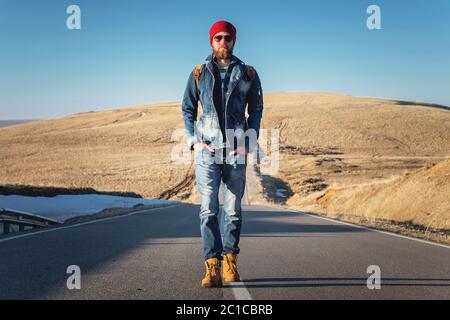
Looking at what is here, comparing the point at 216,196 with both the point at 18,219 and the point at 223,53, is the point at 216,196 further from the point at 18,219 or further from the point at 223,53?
the point at 18,219

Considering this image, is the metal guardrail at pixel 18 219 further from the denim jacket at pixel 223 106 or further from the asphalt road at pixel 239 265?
the denim jacket at pixel 223 106

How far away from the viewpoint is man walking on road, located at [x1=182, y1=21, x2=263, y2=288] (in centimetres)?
577

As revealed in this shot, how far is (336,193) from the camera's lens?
108 feet

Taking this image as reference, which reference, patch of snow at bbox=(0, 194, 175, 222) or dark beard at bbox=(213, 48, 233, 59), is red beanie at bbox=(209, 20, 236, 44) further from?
patch of snow at bbox=(0, 194, 175, 222)

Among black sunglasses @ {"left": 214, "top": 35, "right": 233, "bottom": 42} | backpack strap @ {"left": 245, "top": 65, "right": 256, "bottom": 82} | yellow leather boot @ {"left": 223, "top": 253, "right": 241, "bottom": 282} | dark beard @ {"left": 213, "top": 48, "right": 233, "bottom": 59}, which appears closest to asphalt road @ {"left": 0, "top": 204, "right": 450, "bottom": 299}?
yellow leather boot @ {"left": 223, "top": 253, "right": 241, "bottom": 282}

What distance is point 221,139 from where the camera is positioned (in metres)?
5.74

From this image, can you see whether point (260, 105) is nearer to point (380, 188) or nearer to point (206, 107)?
point (206, 107)

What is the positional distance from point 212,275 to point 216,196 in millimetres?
781

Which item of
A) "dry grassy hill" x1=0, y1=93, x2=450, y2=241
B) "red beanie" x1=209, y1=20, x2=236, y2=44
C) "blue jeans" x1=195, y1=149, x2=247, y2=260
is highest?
"red beanie" x1=209, y1=20, x2=236, y2=44

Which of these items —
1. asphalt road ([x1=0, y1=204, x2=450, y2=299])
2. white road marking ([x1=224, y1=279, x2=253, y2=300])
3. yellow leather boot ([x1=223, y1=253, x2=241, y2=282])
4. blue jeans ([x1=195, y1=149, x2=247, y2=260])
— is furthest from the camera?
yellow leather boot ([x1=223, y1=253, x2=241, y2=282])

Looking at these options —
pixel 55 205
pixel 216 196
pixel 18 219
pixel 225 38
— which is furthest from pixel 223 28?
pixel 55 205

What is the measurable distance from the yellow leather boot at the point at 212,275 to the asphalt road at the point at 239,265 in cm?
10

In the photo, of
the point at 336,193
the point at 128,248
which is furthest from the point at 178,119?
the point at 128,248
